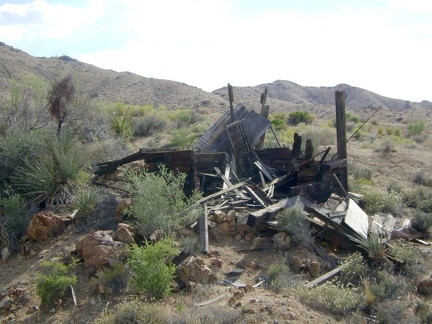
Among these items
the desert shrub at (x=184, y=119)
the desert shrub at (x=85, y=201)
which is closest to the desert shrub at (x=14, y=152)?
the desert shrub at (x=85, y=201)

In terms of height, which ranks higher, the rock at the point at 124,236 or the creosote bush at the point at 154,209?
the creosote bush at the point at 154,209

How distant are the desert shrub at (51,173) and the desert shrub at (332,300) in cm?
542

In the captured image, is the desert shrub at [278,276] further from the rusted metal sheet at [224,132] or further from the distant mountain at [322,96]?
the distant mountain at [322,96]

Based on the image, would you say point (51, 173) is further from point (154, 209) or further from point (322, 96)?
point (322, 96)

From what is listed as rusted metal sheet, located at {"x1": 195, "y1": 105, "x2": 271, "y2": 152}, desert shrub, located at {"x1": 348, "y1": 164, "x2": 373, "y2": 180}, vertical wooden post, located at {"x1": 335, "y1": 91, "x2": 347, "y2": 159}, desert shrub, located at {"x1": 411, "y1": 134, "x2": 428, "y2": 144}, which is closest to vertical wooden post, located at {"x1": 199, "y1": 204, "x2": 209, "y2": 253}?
vertical wooden post, located at {"x1": 335, "y1": 91, "x2": 347, "y2": 159}

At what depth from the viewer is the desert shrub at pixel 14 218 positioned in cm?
879

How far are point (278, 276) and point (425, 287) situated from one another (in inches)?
97.7

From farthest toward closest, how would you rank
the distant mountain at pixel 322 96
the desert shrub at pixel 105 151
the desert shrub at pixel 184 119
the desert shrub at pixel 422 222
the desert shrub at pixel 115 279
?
the distant mountain at pixel 322 96, the desert shrub at pixel 184 119, the desert shrub at pixel 105 151, the desert shrub at pixel 422 222, the desert shrub at pixel 115 279

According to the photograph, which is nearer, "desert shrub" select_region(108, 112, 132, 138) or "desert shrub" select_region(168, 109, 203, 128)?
"desert shrub" select_region(108, 112, 132, 138)

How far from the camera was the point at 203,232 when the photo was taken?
27.3 feet

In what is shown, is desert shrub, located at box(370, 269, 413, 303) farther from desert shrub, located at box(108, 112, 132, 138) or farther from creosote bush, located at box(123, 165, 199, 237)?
desert shrub, located at box(108, 112, 132, 138)

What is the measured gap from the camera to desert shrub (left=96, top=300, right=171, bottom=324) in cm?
542

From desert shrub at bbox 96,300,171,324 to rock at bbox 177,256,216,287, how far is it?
3.63ft

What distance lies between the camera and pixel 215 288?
21.8 ft
